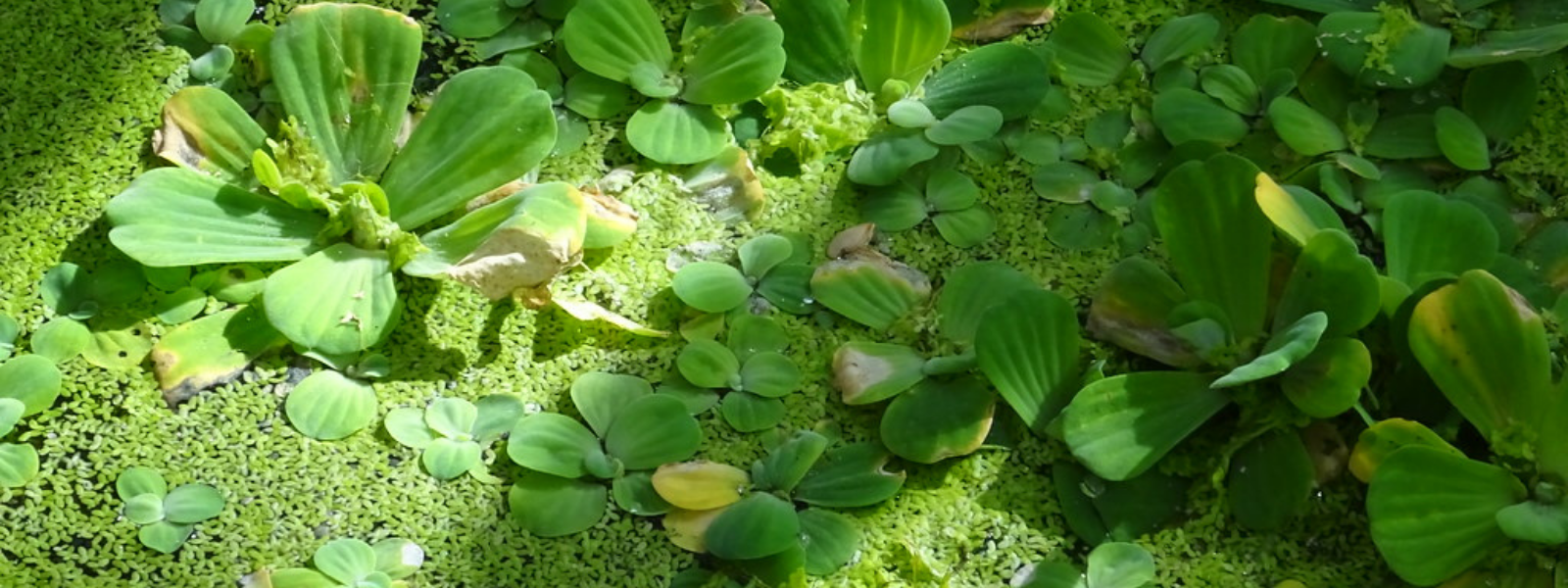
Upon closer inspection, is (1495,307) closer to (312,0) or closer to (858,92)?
(858,92)

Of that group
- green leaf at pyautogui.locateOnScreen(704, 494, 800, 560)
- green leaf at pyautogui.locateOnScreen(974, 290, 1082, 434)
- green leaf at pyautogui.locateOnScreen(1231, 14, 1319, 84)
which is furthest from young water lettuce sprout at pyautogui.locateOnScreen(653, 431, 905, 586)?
green leaf at pyautogui.locateOnScreen(1231, 14, 1319, 84)

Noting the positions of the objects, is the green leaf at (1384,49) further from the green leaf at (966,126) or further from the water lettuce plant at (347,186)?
the water lettuce plant at (347,186)

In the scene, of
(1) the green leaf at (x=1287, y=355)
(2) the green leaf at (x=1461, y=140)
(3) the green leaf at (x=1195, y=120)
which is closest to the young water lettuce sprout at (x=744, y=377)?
(1) the green leaf at (x=1287, y=355)

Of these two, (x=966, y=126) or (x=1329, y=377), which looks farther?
(x=966, y=126)

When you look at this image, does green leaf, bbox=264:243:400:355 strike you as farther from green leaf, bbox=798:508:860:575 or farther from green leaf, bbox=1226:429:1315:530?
green leaf, bbox=1226:429:1315:530

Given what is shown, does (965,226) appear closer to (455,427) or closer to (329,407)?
(455,427)

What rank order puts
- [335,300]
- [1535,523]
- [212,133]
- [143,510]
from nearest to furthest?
[1535,523], [143,510], [335,300], [212,133]

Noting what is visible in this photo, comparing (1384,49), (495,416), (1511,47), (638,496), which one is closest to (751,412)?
(638,496)

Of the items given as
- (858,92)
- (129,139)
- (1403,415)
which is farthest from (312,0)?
(1403,415)
